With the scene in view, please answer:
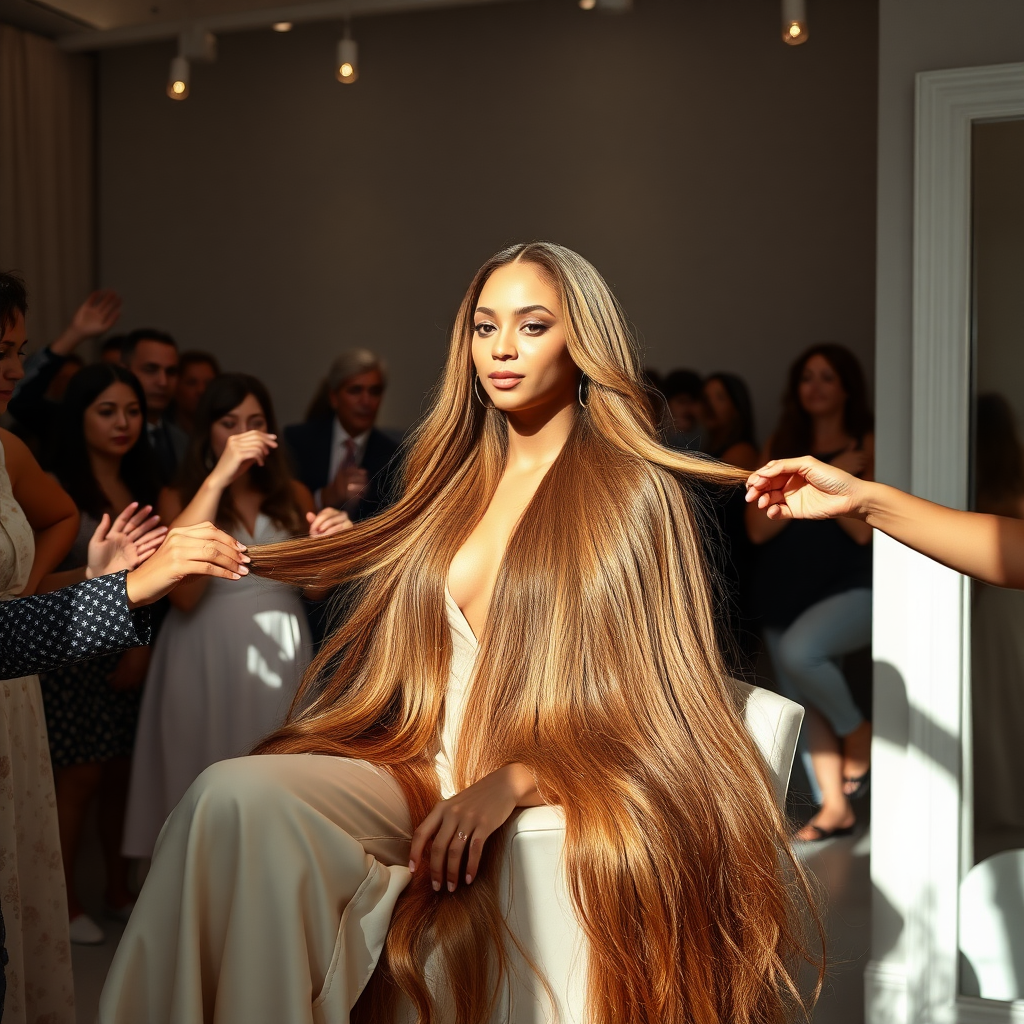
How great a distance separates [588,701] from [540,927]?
0.40m

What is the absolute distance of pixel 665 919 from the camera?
1.95m

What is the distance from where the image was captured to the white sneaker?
3.52 meters

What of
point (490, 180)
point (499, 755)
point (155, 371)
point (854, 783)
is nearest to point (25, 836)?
point (499, 755)

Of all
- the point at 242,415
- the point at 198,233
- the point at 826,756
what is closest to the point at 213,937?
the point at 242,415

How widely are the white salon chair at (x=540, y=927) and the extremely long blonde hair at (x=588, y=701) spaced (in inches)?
1.1

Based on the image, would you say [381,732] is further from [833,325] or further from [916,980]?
[833,325]

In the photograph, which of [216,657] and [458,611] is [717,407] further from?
[458,611]

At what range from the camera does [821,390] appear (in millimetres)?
4750

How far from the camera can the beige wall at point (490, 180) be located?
6168mm

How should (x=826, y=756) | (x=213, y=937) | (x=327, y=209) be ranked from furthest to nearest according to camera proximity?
1. (x=327, y=209)
2. (x=826, y=756)
3. (x=213, y=937)

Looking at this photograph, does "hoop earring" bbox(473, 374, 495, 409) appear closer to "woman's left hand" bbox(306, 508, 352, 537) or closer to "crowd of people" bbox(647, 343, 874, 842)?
"woman's left hand" bbox(306, 508, 352, 537)

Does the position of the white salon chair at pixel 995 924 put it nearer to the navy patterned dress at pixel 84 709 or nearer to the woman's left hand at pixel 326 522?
the woman's left hand at pixel 326 522

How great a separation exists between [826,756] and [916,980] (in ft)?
5.97

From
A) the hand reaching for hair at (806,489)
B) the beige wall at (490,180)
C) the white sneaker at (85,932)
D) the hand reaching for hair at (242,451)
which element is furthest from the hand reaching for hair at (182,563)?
the beige wall at (490,180)
